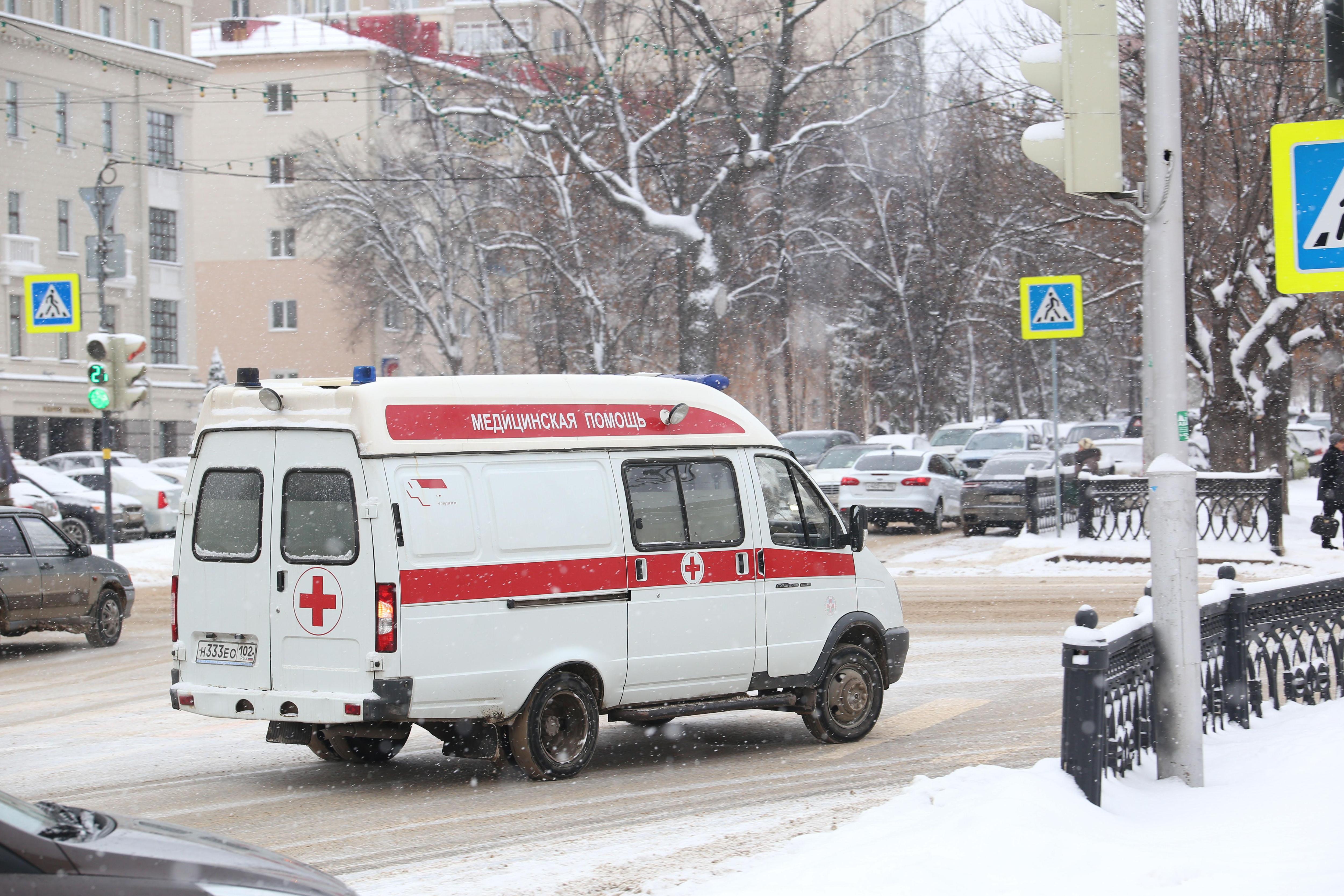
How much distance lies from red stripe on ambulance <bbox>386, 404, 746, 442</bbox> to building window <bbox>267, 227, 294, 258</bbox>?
198 feet

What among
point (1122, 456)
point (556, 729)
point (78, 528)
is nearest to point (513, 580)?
point (556, 729)

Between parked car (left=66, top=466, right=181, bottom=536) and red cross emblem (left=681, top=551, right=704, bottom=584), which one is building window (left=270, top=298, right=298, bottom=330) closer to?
parked car (left=66, top=466, right=181, bottom=536)

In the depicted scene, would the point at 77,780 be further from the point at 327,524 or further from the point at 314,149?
the point at 314,149

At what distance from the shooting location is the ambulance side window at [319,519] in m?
8.18

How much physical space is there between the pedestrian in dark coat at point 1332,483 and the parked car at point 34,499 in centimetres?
2134

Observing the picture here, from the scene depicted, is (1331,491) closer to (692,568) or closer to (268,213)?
(692,568)

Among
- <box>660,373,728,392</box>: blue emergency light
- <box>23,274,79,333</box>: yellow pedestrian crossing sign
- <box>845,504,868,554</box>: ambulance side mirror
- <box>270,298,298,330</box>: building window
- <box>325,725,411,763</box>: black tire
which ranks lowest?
<box>325,725,411,763</box>: black tire

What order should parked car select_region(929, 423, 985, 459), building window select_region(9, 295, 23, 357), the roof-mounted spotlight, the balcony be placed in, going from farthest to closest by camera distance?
the balcony < building window select_region(9, 295, 23, 357) < parked car select_region(929, 423, 985, 459) < the roof-mounted spotlight

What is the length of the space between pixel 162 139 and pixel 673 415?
51032 mm

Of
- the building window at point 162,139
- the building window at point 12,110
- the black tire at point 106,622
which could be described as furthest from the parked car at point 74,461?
the black tire at point 106,622

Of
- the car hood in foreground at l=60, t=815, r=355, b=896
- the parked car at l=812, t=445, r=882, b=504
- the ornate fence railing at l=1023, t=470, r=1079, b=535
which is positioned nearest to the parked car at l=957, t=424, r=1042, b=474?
the parked car at l=812, t=445, r=882, b=504

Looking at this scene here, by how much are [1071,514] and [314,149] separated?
1222 inches

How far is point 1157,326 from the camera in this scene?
7.30 m

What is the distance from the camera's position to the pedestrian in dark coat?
22.4 m
